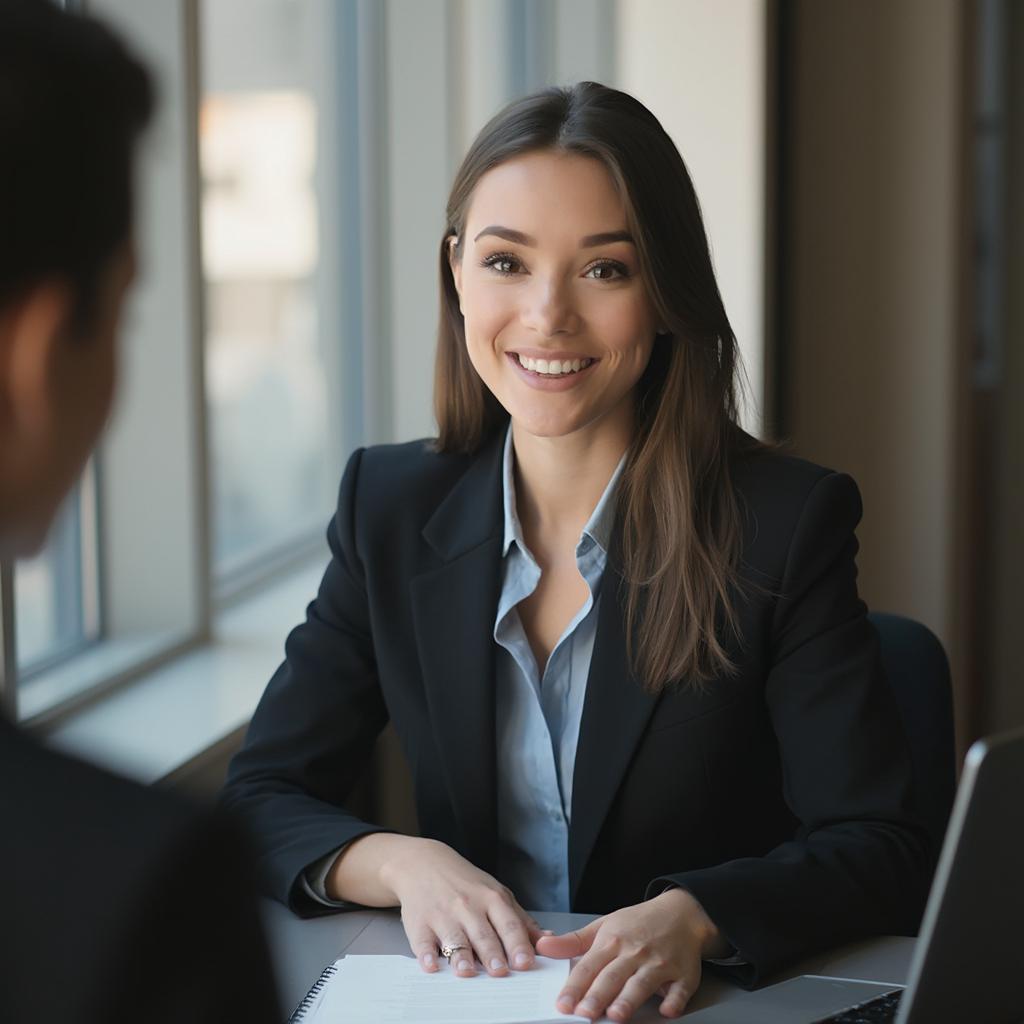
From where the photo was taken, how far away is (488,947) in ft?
4.20

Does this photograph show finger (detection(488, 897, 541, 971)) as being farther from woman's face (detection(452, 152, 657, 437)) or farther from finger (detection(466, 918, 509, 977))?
woman's face (detection(452, 152, 657, 437))

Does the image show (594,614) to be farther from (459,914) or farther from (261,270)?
(261,270)

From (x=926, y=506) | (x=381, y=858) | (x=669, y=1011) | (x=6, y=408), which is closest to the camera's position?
(x=6, y=408)

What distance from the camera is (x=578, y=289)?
65.9 inches

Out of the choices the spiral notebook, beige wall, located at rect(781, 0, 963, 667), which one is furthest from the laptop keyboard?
beige wall, located at rect(781, 0, 963, 667)

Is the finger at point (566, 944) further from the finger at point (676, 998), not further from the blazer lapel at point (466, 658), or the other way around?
the blazer lapel at point (466, 658)

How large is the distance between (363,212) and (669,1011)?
7.36 ft

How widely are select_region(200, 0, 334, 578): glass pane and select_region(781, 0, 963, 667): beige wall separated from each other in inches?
57.4

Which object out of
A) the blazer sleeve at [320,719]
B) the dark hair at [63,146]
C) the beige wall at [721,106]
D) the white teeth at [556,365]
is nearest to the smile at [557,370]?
the white teeth at [556,365]

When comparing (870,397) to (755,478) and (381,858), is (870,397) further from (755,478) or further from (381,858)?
(381,858)

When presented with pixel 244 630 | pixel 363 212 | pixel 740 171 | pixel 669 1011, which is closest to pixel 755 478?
pixel 669 1011

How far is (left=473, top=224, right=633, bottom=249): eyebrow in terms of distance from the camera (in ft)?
5.34

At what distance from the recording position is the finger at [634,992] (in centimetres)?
119

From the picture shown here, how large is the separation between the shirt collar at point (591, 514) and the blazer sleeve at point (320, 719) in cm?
20
